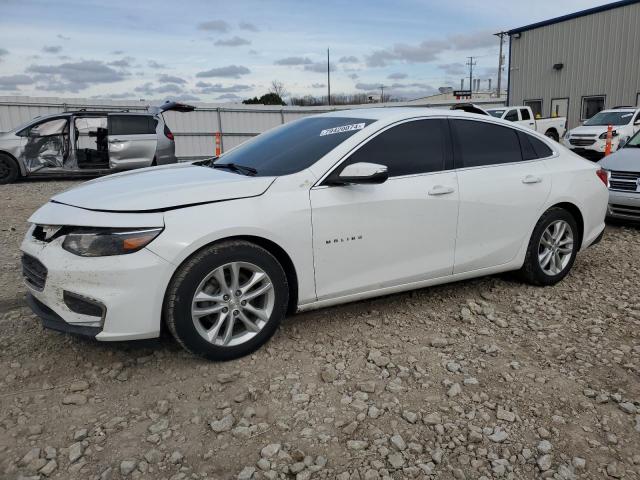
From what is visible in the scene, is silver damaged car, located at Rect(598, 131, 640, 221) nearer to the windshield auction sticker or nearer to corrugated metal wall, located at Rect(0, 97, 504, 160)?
the windshield auction sticker

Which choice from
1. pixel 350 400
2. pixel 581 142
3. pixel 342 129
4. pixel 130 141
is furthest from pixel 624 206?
pixel 581 142

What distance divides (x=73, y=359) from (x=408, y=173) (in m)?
2.52

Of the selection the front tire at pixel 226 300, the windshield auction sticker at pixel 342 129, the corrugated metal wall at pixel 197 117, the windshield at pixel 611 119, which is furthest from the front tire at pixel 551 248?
the corrugated metal wall at pixel 197 117

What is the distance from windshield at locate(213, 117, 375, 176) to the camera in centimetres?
360

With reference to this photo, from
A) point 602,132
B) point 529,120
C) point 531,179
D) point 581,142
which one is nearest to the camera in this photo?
point 531,179

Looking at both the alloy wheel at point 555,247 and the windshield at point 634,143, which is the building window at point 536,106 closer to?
the windshield at point 634,143

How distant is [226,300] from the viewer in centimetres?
313

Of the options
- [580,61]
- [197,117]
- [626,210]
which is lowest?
[626,210]

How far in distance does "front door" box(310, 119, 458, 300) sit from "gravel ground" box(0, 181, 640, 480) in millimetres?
428

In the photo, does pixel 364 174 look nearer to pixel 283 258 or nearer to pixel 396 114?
pixel 283 258

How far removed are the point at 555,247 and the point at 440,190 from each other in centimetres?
148

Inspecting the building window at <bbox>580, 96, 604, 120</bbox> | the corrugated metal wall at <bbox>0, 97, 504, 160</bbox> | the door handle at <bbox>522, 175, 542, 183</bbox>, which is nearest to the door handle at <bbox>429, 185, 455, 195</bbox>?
the door handle at <bbox>522, 175, 542, 183</bbox>

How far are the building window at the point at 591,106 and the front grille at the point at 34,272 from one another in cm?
2765

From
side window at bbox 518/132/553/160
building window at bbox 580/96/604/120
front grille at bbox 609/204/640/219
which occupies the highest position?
building window at bbox 580/96/604/120
